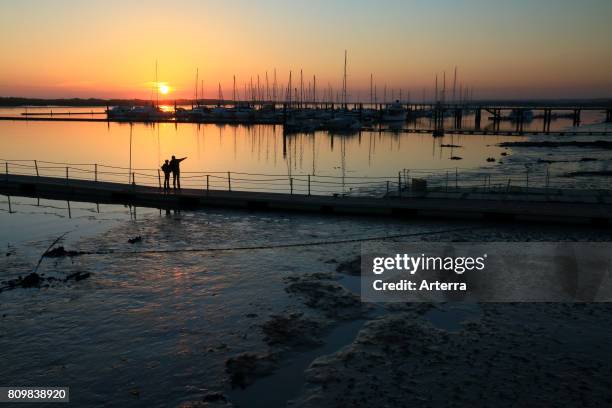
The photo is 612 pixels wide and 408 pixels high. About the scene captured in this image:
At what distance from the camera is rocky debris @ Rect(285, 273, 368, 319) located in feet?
38.5

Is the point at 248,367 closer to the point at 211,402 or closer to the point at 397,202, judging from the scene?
the point at 211,402

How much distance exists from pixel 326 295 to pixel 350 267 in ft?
7.94

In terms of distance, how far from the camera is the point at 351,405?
801 centimetres

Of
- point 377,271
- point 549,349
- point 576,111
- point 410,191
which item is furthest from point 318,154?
point 576,111

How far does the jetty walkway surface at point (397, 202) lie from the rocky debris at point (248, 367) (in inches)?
535

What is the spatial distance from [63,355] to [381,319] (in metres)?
6.58

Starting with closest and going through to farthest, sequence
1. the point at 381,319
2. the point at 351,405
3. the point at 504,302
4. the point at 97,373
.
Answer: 1. the point at 351,405
2. the point at 97,373
3. the point at 381,319
4. the point at 504,302

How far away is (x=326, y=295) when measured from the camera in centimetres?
1262

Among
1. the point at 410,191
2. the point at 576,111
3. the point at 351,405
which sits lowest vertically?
the point at 351,405

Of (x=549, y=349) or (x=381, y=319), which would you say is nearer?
(x=549, y=349)

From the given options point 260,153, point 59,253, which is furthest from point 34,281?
point 260,153

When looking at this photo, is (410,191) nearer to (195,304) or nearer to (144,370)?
(195,304)

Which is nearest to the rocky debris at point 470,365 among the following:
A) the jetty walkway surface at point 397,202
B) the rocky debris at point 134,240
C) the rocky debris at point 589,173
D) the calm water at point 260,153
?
the jetty walkway surface at point 397,202

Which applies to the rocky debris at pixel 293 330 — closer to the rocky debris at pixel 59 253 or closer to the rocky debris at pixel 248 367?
→ the rocky debris at pixel 248 367
